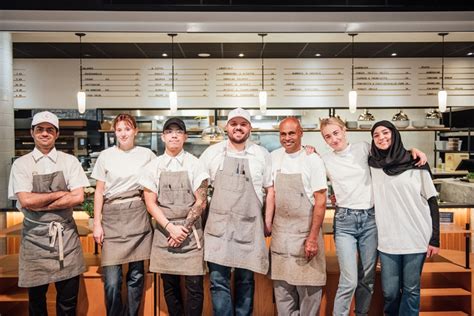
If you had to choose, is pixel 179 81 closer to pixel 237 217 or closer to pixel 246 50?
pixel 246 50

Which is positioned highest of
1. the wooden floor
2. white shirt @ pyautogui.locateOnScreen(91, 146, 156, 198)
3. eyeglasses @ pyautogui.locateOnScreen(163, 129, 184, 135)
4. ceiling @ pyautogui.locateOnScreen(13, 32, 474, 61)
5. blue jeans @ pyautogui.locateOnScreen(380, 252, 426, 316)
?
ceiling @ pyautogui.locateOnScreen(13, 32, 474, 61)

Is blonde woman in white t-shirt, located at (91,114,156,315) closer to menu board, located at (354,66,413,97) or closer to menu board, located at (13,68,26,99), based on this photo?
menu board, located at (13,68,26,99)

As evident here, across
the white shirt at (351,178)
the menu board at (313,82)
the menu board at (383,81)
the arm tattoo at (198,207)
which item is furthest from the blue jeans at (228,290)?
the menu board at (383,81)

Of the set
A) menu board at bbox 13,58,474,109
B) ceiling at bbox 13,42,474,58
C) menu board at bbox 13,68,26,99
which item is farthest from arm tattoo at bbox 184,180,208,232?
menu board at bbox 13,68,26,99

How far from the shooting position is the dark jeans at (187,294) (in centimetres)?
290

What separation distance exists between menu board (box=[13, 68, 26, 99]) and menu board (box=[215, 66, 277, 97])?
3.16m

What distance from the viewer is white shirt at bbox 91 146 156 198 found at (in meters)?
2.96

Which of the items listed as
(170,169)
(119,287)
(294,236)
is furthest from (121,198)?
(294,236)

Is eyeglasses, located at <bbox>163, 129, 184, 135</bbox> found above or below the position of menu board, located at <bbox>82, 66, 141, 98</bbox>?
below

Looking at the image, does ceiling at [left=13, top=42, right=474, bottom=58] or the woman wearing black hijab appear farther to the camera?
ceiling at [left=13, top=42, right=474, bottom=58]

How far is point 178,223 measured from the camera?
2875 millimetres

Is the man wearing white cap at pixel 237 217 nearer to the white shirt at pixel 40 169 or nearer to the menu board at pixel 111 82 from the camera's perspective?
the white shirt at pixel 40 169

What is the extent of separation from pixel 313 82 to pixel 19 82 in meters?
4.84
